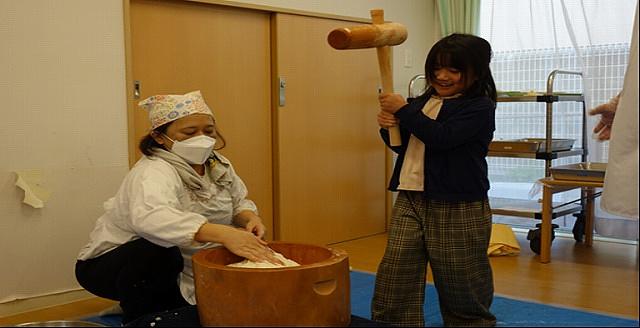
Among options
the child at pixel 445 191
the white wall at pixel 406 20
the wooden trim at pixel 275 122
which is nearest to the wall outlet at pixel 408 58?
the white wall at pixel 406 20

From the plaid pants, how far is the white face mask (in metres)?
0.62

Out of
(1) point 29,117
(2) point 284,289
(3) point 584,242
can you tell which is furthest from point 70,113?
(3) point 584,242

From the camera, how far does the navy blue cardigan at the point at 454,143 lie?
6.93 ft

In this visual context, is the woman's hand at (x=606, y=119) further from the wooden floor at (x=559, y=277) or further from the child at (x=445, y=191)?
the wooden floor at (x=559, y=277)

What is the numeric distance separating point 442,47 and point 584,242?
226cm

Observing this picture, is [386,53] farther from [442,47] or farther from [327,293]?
[327,293]

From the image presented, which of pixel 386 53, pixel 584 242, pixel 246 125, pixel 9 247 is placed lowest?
pixel 584 242

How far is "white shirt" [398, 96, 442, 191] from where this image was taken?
220cm

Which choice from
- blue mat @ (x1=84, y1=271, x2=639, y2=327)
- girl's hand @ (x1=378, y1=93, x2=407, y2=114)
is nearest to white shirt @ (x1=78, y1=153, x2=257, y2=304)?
blue mat @ (x1=84, y1=271, x2=639, y2=327)

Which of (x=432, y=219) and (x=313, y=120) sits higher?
(x=313, y=120)

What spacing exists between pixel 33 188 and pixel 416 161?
1.46m

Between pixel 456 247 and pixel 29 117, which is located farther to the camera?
pixel 29 117

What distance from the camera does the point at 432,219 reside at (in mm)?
2195

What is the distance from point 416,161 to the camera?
2.22 m
